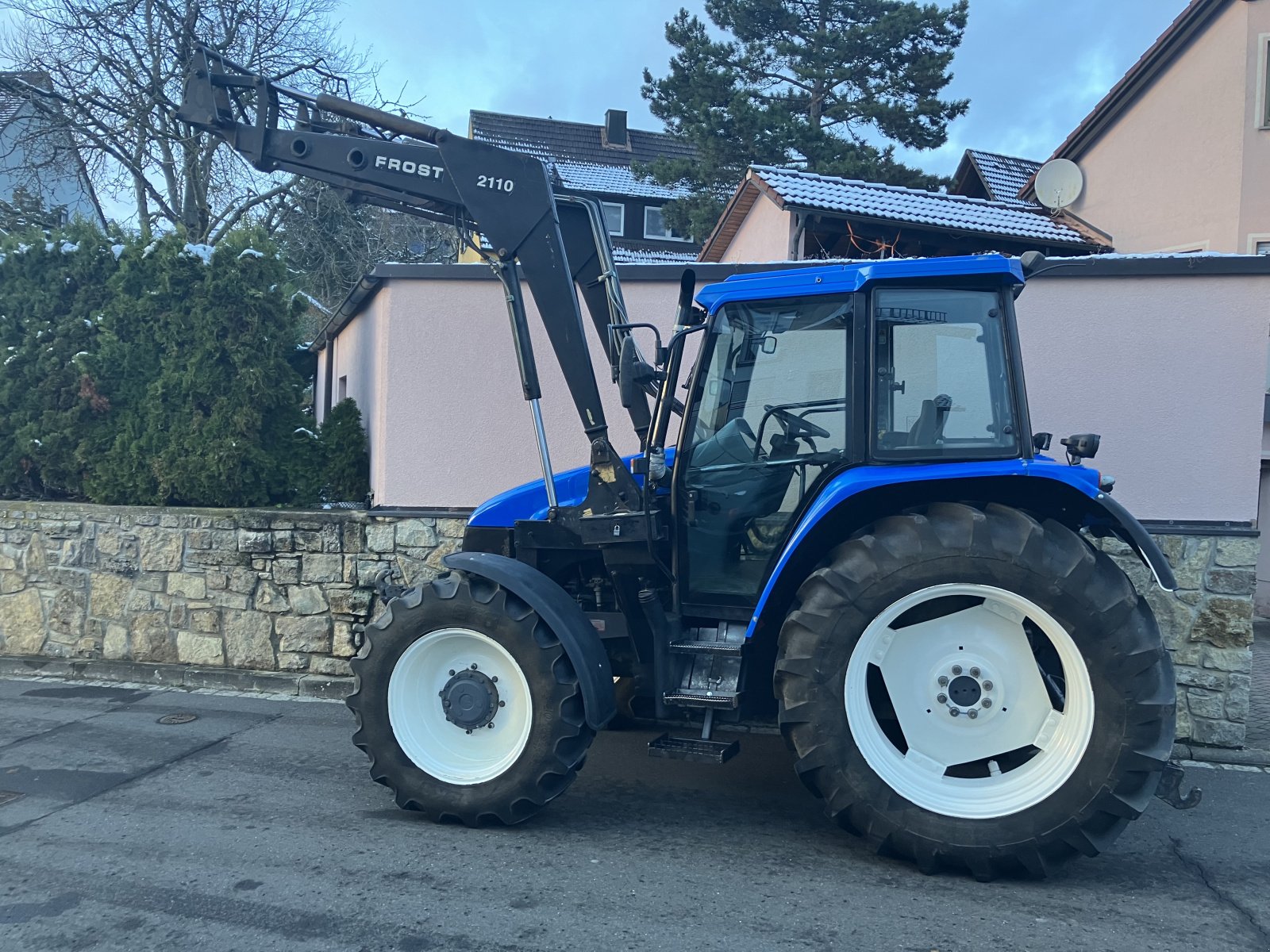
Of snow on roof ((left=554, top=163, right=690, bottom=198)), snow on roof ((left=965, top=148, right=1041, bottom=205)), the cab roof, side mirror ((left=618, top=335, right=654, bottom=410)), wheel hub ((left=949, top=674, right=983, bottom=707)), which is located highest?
snow on roof ((left=554, top=163, right=690, bottom=198))

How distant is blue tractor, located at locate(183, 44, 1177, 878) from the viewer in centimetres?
372

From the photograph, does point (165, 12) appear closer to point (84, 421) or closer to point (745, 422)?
point (84, 421)

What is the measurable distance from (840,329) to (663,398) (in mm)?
854

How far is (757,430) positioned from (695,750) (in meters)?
1.44

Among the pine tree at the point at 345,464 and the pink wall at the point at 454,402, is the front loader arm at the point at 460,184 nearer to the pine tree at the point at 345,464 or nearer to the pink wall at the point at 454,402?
the pink wall at the point at 454,402

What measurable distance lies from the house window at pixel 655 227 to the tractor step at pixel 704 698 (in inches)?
993

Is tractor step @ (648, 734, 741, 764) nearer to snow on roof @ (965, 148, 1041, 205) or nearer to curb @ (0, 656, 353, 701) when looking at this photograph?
curb @ (0, 656, 353, 701)

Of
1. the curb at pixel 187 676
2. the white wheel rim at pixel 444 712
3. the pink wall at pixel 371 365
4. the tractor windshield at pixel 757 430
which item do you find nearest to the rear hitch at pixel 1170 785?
the tractor windshield at pixel 757 430

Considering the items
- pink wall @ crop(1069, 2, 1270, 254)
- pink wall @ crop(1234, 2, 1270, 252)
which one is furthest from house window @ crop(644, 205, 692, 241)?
pink wall @ crop(1234, 2, 1270, 252)

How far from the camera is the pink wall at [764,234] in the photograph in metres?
14.1

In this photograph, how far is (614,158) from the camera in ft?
105

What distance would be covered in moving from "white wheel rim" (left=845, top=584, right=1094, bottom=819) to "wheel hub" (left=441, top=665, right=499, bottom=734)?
5.20 feet

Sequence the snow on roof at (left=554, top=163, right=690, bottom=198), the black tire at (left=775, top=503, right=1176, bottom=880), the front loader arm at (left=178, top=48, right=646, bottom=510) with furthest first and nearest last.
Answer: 1. the snow on roof at (left=554, top=163, right=690, bottom=198)
2. the front loader arm at (left=178, top=48, right=646, bottom=510)
3. the black tire at (left=775, top=503, right=1176, bottom=880)

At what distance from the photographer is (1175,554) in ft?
19.4
